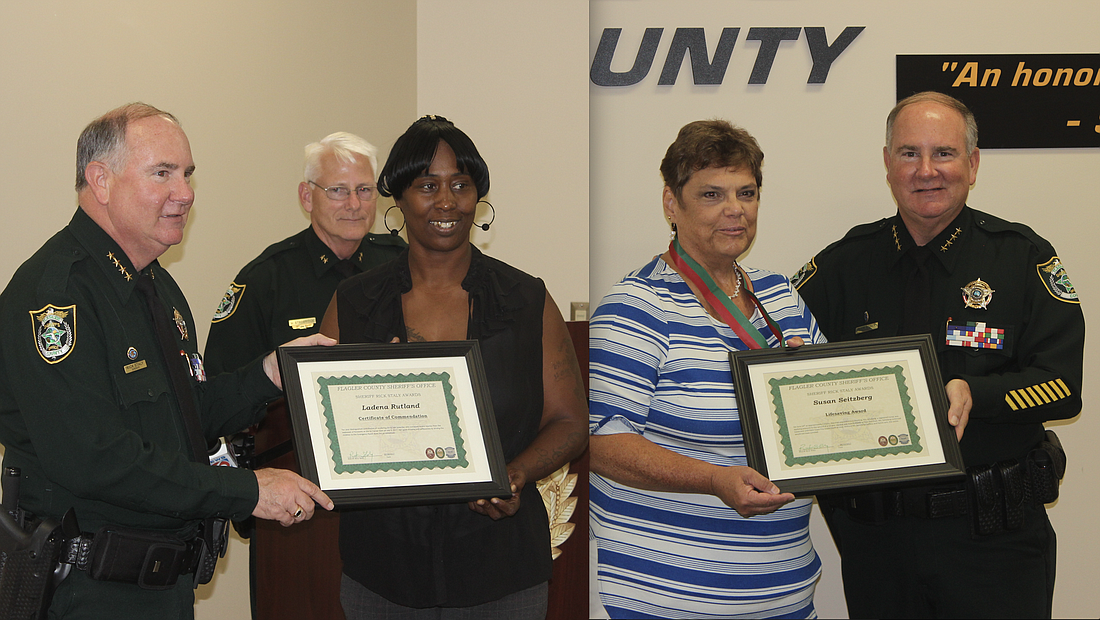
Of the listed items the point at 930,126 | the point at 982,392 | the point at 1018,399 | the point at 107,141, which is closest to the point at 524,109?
the point at 930,126

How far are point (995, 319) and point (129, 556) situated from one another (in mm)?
2656

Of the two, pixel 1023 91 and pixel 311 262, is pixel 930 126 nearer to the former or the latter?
pixel 1023 91

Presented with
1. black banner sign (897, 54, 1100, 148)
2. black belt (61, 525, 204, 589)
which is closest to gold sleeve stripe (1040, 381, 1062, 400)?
black banner sign (897, 54, 1100, 148)

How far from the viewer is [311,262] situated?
3.15m

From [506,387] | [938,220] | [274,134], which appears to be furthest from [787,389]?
[274,134]

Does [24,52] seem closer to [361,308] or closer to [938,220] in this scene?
[361,308]

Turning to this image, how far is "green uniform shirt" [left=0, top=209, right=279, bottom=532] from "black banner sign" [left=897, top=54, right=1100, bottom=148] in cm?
318

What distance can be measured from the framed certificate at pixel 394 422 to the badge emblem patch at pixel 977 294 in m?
1.70

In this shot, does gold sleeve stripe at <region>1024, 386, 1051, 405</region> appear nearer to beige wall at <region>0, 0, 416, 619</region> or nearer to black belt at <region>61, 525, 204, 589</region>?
beige wall at <region>0, 0, 416, 619</region>

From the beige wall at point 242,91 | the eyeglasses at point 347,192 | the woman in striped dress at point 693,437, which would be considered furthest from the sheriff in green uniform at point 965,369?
the beige wall at point 242,91

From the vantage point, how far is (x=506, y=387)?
2.33 m

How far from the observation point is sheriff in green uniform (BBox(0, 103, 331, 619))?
1.95 metres

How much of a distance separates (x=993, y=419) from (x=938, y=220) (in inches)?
27.1

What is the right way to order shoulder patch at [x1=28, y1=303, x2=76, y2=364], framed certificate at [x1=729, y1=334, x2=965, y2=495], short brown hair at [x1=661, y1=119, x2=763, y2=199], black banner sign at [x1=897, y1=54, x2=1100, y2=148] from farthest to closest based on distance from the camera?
1. black banner sign at [x1=897, y1=54, x2=1100, y2=148]
2. short brown hair at [x1=661, y1=119, x2=763, y2=199]
3. framed certificate at [x1=729, y1=334, x2=965, y2=495]
4. shoulder patch at [x1=28, y1=303, x2=76, y2=364]
